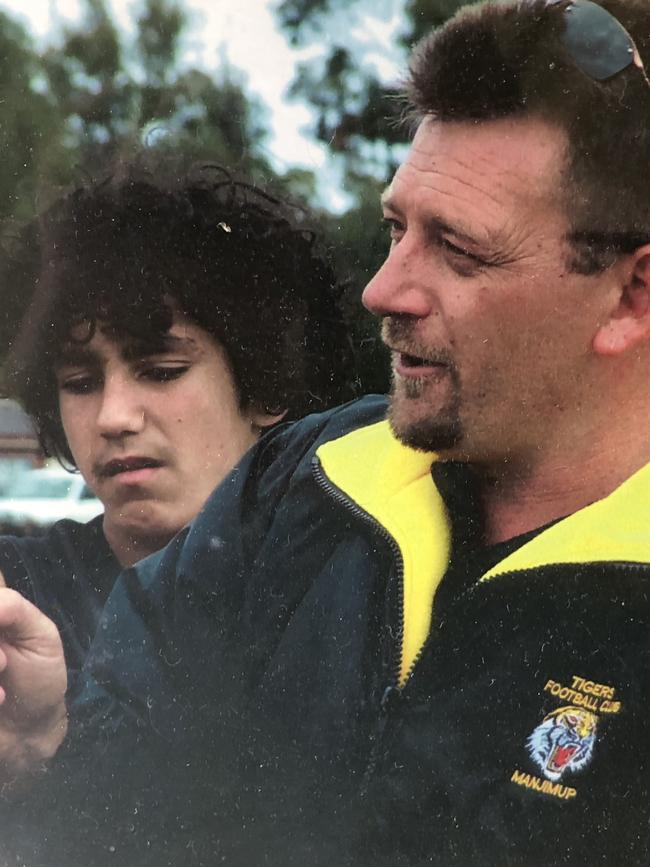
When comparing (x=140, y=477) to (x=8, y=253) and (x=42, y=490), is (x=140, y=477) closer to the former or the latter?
(x=42, y=490)

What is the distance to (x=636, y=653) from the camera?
62.5 inches

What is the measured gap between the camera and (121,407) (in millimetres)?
1802

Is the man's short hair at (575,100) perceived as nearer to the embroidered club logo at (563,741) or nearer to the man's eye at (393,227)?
the man's eye at (393,227)

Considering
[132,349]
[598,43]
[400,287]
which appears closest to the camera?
[598,43]

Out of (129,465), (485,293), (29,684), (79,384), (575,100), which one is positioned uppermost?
(575,100)

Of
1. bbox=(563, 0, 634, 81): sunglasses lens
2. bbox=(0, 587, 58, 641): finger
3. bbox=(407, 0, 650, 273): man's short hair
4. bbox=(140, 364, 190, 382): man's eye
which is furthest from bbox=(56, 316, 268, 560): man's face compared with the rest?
bbox=(563, 0, 634, 81): sunglasses lens

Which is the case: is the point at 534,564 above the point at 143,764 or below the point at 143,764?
above

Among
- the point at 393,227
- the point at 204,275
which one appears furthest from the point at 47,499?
the point at 393,227

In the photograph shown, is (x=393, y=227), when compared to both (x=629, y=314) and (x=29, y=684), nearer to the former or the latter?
(x=629, y=314)

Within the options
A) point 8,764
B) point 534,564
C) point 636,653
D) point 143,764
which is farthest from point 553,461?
point 8,764

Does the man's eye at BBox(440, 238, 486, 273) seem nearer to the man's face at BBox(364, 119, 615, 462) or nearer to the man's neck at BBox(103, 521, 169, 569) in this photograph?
the man's face at BBox(364, 119, 615, 462)

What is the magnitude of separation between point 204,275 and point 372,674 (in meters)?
0.66

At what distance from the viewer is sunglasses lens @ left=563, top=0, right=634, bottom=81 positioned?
1553mm

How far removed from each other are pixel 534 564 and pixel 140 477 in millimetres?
627
